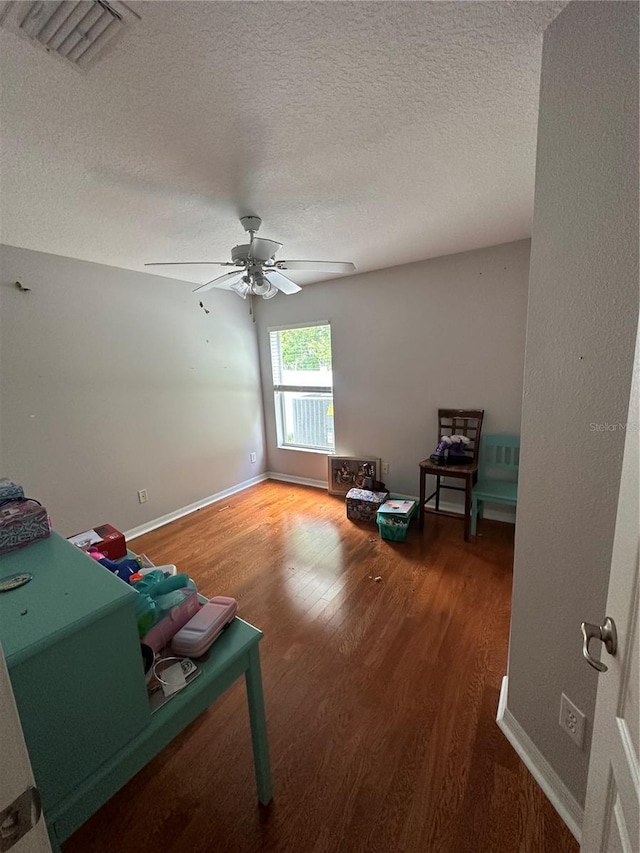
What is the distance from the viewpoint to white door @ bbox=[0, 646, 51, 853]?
1.17 ft

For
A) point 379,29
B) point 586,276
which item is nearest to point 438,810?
point 586,276

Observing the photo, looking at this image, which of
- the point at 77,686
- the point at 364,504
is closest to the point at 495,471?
the point at 364,504

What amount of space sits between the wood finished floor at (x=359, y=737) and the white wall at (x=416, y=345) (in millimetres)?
1260

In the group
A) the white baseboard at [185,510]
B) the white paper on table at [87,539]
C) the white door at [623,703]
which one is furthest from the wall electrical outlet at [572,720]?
the white baseboard at [185,510]

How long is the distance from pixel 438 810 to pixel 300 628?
36.3 inches

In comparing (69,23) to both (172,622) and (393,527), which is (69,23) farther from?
(393,527)

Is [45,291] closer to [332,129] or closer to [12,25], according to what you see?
[12,25]

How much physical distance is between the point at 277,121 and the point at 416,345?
7.10 ft

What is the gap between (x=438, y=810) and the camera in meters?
1.08

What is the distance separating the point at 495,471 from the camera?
9.30 feet

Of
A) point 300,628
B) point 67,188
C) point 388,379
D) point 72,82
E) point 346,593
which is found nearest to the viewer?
point 72,82

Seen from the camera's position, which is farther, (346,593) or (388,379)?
(388,379)

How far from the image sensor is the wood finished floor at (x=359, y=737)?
3.38 ft

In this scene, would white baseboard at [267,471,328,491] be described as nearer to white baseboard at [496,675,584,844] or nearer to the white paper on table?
the white paper on table
